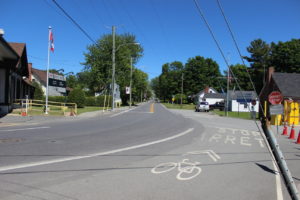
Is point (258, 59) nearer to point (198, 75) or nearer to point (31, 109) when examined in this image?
point (198, 75)

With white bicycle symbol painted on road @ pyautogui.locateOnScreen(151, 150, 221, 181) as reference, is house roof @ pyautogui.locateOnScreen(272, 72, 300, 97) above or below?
Answer: above

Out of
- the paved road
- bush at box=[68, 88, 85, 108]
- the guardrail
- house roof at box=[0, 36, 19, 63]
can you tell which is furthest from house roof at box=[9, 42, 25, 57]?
the paved road

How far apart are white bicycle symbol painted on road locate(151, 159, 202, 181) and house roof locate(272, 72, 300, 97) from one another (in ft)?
94.2

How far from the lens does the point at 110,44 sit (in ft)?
187

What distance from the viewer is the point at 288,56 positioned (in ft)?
233

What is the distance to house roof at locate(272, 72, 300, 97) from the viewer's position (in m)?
31.9

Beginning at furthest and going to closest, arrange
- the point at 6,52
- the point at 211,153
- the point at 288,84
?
the point at 288,84, the point at 6,52, the point at 211,153

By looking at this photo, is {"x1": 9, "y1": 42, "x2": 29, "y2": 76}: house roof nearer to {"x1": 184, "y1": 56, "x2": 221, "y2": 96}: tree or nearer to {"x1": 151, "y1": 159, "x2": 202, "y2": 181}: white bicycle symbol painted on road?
{"x1": 151, "y1": 159, "x2": 202, "y2": 181}: white bicycle symbol painted on road

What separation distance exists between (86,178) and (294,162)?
6.19m

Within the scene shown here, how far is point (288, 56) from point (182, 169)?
74.8m

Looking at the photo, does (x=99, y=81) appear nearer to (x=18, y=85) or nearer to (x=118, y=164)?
(x=18, y=85)

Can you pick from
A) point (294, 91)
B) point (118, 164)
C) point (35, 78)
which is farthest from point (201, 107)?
point (118, 164)

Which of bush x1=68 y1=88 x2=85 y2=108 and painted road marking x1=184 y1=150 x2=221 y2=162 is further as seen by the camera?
bush x1=68 y1=88 x2=85 y2=108

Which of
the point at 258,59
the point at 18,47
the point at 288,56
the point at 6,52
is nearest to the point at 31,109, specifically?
the point at 18,47
